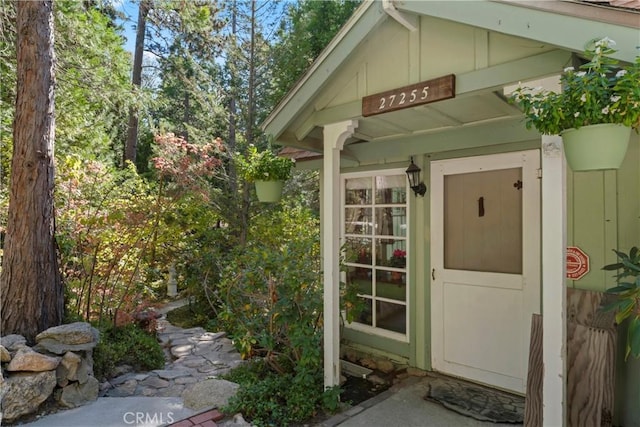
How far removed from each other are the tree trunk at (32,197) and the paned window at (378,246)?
3112 millimetres

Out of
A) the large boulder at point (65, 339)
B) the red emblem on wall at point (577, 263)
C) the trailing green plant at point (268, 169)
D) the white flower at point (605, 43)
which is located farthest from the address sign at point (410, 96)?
the large boulder at point (65, 339)

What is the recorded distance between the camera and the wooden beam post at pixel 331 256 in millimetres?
3080

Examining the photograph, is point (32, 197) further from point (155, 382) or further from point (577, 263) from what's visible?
point (577, 263)

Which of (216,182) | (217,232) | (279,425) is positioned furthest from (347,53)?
(216,182)

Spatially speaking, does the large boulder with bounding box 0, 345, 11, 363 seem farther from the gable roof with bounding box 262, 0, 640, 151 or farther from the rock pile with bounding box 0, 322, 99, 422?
the gable roof with bounding box 262, 0, 640, 151

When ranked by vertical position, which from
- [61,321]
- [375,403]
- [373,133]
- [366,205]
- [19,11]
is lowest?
[375,403]

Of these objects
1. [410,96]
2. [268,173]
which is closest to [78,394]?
[268,173]

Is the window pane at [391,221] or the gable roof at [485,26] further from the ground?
the gable roof at [485,26]

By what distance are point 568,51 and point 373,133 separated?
77.6 inches

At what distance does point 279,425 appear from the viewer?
2811mm

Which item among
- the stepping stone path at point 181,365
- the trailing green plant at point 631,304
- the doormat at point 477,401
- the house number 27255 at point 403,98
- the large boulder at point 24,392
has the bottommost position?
the stepping stone path at point 181,365

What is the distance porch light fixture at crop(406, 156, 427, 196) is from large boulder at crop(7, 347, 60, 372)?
3574mm

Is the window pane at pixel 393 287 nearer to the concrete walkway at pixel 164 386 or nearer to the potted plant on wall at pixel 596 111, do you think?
the concrete walkway at pixel 164 386

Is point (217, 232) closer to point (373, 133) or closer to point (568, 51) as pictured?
point (373, 133)
